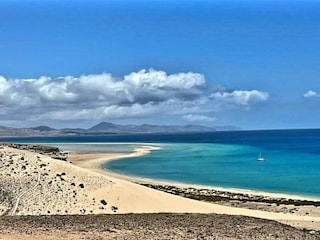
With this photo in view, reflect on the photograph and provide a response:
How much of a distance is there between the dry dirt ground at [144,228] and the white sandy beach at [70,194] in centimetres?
710

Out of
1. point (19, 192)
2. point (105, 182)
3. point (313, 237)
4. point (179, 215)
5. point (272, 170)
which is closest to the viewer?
point (313, 237)

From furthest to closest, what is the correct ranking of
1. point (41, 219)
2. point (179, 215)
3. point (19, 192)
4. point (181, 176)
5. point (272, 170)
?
point (272, 170), point (181, 176), point (19, 192), point (179, 215), point (41, 219)

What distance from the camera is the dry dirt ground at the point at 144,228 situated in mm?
14734

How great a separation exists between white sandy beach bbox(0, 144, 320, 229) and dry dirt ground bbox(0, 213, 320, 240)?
23.3 feet

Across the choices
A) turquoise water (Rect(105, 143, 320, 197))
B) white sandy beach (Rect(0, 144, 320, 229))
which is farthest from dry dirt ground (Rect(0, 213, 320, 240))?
turquoise water (Rect(105, 143, 320, 197))

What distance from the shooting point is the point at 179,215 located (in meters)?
18.5

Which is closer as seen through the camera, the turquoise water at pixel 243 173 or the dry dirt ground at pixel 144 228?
the dry dirt ground at pixel 144 228

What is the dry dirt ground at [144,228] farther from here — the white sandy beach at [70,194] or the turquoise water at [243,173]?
the turquoise water at [243,173]

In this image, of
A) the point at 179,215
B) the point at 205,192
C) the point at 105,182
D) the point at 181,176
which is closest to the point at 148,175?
the point at 181,176

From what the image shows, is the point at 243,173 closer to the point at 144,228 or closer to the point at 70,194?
the point at 70,194

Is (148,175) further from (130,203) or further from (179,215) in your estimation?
(179,215)

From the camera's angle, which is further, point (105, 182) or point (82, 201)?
point (105, 182)

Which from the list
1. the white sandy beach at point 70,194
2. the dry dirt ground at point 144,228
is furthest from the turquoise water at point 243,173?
the dry dirt ground at point 144,228

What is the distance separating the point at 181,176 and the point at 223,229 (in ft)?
138
